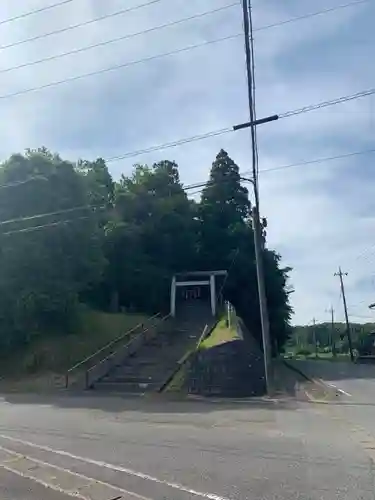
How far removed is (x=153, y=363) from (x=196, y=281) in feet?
56.1

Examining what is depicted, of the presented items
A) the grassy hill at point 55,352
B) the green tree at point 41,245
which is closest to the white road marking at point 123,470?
the grassy hill at point 55,352

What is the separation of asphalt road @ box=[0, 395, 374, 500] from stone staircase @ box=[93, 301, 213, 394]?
24.3 feet

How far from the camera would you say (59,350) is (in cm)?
2894

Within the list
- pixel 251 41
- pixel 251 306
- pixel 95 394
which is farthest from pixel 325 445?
pixel 251 306

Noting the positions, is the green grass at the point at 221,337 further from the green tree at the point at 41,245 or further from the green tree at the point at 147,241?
the green tree at the point at 147,241

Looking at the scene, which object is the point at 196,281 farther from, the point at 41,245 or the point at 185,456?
the point at 185,456

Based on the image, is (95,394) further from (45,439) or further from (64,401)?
(45,439)

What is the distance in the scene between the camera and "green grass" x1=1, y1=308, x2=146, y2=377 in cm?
2820

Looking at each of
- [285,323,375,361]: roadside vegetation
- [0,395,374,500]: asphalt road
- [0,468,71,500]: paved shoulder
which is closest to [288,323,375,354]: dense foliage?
[285,323,375,361]: roadside vegetation

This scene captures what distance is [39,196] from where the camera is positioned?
2969 centimetres

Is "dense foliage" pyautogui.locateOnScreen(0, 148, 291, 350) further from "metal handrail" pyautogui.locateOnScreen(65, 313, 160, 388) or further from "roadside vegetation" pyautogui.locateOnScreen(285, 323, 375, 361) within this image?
"roadside vegetation" pyautogui.locateOnScreen(285, 323, 375, 361)

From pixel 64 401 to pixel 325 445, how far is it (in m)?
11.8

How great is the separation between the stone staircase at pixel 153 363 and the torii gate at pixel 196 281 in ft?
12.8

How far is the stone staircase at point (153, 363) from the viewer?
2366 centimetres
